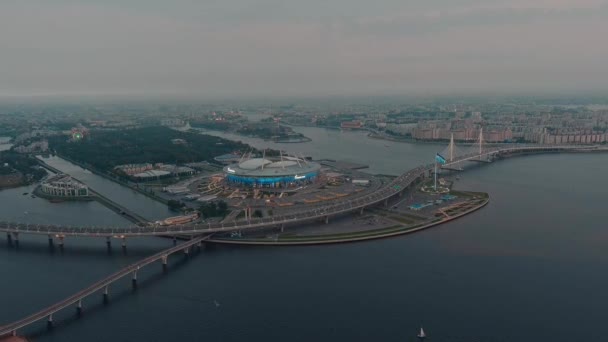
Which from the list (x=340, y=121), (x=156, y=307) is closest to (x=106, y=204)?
(x=156, y=307)

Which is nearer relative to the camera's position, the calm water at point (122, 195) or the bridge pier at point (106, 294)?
the bridge pier at point (106, 294)

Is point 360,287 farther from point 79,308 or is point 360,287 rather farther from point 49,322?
point 49,322

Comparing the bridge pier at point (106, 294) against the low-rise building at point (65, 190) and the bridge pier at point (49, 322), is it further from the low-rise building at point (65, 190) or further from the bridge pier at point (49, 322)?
the low-rise building at point (65, 190)

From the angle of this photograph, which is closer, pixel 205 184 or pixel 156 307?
pixel 156 307

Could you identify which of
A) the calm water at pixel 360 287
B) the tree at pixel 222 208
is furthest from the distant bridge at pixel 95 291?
the tree at pixel 222 208

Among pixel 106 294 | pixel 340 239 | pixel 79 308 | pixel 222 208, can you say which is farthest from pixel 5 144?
pixel 340 239

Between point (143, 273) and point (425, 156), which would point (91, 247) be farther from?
point (425, 156)
